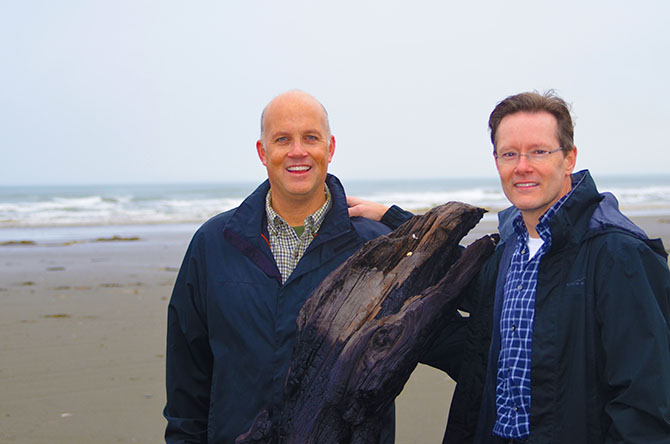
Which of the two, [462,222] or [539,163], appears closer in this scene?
[539,163]

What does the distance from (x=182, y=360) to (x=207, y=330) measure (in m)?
0.20

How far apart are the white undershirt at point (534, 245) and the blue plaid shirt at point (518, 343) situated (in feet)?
0.06

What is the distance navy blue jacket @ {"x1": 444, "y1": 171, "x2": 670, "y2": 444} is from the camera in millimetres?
2146

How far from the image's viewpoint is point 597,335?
2.32 m

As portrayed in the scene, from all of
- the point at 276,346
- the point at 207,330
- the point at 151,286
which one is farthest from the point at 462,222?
the point at 151,286

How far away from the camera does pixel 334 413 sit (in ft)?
8.07

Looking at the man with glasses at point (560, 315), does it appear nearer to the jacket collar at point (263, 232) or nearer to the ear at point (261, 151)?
the jacket collar at point (263, 232)

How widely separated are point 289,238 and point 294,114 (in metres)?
0.64

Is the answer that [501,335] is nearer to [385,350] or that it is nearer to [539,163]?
[385,350]

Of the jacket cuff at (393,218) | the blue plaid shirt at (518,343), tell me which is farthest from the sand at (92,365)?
the blue plaid shirt at (518,343)

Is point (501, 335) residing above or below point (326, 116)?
below

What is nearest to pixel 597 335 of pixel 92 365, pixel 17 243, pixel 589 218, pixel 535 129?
pixel 589 218

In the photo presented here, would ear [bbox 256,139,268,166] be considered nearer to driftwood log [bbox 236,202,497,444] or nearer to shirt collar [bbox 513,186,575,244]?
driftwood log [bbox 236,202,497,444]

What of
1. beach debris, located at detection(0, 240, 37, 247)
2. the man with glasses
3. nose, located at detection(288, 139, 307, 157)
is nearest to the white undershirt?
the man with glasses
